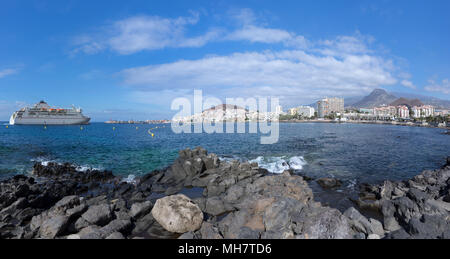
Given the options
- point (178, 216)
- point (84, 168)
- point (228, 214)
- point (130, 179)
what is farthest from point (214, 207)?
point (84, 168)

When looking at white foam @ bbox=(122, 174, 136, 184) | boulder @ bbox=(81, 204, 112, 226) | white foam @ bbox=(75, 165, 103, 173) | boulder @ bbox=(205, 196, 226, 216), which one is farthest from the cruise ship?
boulder @ bbox=(205, 196, 226, 216)

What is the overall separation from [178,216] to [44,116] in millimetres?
121896

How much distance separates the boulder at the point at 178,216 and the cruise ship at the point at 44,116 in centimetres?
12015

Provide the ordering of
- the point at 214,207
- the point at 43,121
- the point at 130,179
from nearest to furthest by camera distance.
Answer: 1. the point at 214,207
2. the point at 130,179
3. the point at 43,121

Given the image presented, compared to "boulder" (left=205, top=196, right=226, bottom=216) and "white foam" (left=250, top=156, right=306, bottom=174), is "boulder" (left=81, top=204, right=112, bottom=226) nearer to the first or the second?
"boulder" (left=205, top=196, right=226, bottom=216)

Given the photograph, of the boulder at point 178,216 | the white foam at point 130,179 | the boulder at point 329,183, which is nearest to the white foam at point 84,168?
the white foam at point 130,179

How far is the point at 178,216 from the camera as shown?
25.6ft

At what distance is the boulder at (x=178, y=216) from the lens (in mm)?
7766

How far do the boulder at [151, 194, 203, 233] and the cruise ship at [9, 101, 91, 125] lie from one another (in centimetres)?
12015

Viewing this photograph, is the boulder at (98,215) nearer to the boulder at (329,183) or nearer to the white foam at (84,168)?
the boulder at (329,183)

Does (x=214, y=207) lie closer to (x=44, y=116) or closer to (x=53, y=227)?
(x=53, y=227)
